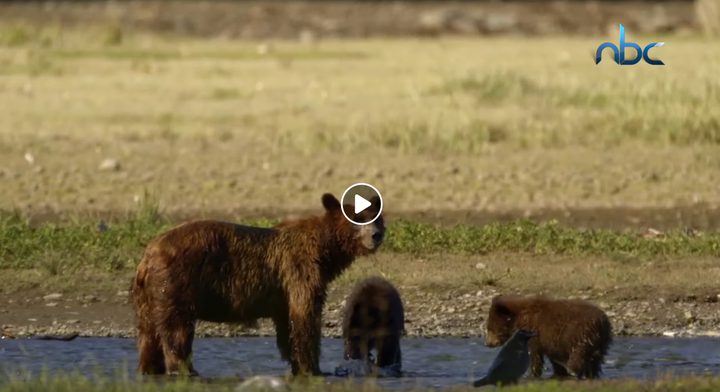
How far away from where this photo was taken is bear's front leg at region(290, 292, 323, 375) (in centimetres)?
930

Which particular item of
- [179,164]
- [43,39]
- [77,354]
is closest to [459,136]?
[179,164]

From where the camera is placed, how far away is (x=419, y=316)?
37.4 ft

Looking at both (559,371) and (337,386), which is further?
(559,371)

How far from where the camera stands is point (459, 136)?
59.5 ft

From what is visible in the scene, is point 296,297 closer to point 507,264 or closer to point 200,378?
point 200,378

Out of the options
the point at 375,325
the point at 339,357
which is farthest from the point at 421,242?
the point at 375,325

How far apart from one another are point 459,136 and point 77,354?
852 centimetres

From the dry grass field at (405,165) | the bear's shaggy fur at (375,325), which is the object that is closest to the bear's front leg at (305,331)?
the bear's shaggy fur at (375,325)

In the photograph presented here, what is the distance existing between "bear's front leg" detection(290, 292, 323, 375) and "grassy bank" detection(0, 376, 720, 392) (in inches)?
20.8

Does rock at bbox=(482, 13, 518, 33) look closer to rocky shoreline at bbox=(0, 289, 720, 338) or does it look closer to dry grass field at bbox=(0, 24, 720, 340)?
dry grass field at bbox=(0, 24, 720, 340)

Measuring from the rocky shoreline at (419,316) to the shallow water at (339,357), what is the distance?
17 cm

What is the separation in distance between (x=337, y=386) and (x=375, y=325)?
1392mm

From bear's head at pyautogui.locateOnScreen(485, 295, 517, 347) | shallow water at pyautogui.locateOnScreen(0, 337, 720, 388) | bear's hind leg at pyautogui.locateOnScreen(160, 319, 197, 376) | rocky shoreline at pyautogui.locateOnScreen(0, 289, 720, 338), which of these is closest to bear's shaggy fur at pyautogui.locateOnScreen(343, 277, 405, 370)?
shallow water at pyautogui.locateOnScreen(0, 337, 720, 388)

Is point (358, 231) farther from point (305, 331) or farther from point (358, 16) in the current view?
point (358, 16)
